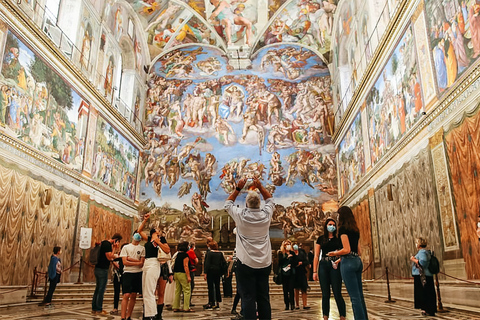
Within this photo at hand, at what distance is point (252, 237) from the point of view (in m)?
3.83

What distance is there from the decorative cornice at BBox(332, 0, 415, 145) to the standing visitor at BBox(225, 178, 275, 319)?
9.06 meters

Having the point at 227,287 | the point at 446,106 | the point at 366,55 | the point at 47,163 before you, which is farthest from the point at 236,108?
the point at 446,106

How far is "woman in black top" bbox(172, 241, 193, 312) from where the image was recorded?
24.2 ft

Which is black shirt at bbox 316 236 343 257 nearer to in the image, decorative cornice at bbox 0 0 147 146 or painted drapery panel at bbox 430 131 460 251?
painted drapery panel at bbox 430 131 460 251

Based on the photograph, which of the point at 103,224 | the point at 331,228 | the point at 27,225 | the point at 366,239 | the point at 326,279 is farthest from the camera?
the point at 103,224

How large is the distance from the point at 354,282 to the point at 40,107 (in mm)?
11496

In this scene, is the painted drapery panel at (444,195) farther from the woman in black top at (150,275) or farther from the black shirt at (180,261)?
the woman in black top at (150,275)

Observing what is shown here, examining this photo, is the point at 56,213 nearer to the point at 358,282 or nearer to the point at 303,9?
the point at 358,282

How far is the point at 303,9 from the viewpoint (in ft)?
68.0

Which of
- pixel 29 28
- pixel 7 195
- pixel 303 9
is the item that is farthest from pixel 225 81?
pixel 7 195

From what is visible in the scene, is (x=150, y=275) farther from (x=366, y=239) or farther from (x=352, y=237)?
(x=366, y=239)

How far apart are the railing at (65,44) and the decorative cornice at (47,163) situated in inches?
150

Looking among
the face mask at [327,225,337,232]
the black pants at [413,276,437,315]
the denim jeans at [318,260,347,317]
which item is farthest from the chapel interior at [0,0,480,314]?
the face mask at [327,225,337,232]

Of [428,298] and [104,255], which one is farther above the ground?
[104,255]
